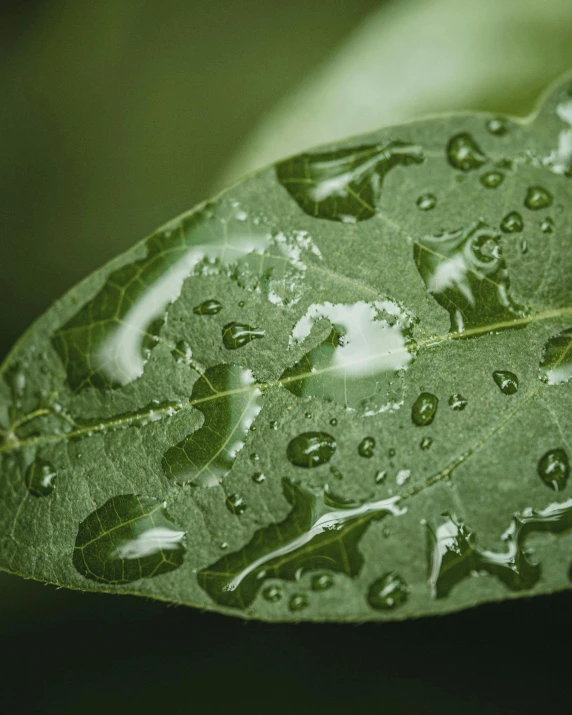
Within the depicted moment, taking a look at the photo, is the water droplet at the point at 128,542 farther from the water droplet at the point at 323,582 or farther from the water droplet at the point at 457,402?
the water droplet at the point at 457,402

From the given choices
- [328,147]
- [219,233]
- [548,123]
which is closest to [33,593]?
[219,233]

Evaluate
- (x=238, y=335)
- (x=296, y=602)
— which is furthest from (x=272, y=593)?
(x=238, y=335)

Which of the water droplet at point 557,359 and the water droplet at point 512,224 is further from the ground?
the water droplet at point 512,224

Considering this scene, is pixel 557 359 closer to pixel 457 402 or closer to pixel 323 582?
pixel 457 402

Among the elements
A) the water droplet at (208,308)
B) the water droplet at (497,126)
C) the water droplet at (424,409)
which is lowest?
the water droplet at (424,409)

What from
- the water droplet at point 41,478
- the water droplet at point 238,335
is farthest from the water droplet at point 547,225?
the water droplet at point 41,478
